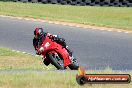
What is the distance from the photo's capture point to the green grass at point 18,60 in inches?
656

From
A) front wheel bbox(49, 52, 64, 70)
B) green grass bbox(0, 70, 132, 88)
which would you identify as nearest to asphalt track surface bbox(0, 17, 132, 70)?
front wheel bbox(49, 52, 64, 70)

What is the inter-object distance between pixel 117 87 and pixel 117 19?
776 inches

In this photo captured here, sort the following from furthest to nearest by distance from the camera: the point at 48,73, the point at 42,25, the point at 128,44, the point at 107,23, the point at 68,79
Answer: the point at 107,23, the point at 42,25, the point at 128,44, the point at 48,73, the point at 68,79

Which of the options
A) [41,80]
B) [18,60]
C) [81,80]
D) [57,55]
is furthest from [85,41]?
[81,80]

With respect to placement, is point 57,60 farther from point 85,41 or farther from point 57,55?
point 85,41

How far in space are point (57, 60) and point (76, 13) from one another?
17.2 m

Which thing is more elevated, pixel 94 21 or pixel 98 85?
pixel 98 85

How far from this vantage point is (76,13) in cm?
3136

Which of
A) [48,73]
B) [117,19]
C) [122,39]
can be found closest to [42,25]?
[122,39]

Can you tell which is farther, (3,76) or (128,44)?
(128,44)

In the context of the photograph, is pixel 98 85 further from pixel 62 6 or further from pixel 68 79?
pixel 62 6

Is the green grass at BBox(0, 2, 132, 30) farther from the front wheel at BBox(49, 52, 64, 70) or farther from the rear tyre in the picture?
the rear tyre

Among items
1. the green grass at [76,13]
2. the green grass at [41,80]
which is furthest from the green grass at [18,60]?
the green grass at [76,13]

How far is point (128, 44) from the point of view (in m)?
22.4
